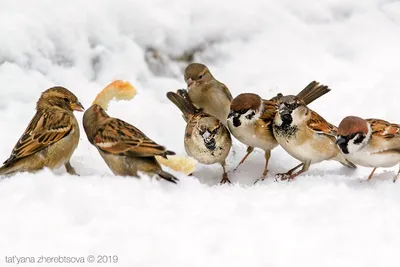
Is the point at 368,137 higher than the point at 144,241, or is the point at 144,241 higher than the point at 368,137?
the point at 368,137

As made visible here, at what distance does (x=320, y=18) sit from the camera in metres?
7.57

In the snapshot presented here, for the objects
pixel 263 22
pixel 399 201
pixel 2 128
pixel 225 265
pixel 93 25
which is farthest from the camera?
pixel 263 22

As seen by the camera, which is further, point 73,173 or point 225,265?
point 73,173

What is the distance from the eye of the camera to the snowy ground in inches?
142

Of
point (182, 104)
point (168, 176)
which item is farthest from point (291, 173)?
point (168, 176)

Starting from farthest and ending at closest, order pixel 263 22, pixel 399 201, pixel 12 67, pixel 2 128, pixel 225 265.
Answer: pixel 263 22, pixel 12 67, pixel 2 128, pixel 399 201, pixel 225 265

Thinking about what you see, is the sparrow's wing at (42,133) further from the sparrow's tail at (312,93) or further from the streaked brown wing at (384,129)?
the streaked brown wing at (384,129)

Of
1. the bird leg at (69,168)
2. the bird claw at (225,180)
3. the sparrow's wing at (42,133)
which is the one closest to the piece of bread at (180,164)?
the bird claw at (225,180)

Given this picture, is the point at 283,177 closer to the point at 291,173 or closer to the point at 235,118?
the point at 291,173

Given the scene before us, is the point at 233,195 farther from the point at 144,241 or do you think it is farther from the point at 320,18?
the point at 320,18

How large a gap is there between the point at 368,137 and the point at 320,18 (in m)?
3.19

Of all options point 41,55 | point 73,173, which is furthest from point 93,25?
point 73,173

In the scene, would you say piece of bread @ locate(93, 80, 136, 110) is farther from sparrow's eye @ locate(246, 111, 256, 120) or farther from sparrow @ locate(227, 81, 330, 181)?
sparrow's eye @ locate(246, 111, 256, 120)

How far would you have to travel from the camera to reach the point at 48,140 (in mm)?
4719
